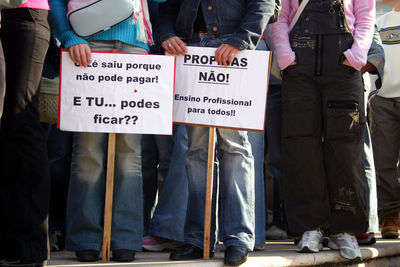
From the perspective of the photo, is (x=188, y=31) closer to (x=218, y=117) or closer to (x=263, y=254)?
(x=218, y=117)

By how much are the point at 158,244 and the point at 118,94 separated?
3.91 feet

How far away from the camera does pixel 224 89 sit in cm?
398

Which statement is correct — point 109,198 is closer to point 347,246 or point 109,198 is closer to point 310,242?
point 310,242

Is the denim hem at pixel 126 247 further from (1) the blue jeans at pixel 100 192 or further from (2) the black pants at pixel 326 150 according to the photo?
(2) the black pants at pixel 326 150

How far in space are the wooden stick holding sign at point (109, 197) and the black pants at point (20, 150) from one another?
45 cm

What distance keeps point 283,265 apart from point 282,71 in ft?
4.38

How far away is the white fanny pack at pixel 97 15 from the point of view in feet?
12.6

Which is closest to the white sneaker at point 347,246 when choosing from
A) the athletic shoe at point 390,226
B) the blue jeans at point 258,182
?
Result: the blue jeans at point 258,182

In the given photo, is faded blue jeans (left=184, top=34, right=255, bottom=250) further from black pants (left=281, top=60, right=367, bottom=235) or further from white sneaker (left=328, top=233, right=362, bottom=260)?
white sneaker (left=328, top=233, right=362, bottom=260)

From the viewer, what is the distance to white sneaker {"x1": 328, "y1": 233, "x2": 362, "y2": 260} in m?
4.50

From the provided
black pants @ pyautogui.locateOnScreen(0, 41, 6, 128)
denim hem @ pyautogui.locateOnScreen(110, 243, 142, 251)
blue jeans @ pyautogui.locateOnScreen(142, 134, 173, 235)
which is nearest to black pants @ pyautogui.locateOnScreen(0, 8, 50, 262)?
black pants @ pyautogui.locateOnScreen(0, 41, 6, 128)

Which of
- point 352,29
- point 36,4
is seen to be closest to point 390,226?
point 352,29

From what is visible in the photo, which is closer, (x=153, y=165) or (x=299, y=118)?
(x=299, y=118)

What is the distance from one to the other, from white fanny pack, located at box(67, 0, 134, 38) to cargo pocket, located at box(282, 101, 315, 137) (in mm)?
1322
